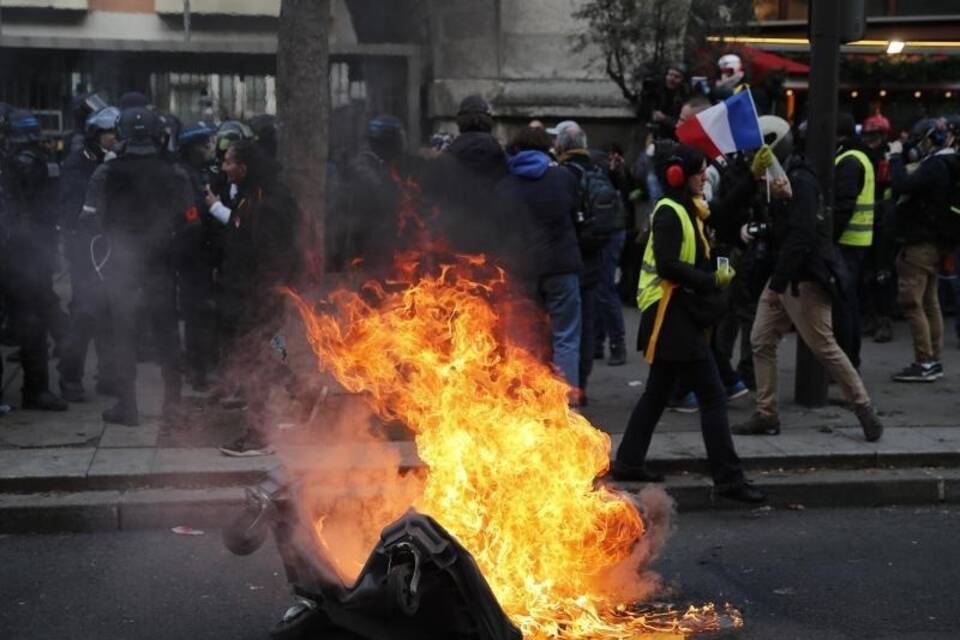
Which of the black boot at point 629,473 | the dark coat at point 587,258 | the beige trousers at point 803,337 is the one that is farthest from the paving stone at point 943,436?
the dark coat at point 587,258

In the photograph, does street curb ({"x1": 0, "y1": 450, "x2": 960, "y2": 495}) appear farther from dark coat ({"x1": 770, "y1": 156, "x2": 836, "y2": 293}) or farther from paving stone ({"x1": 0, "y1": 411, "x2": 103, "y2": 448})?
dark coat ({"x1": 770, "y1": 156, "x2": 836, "y2": 293})

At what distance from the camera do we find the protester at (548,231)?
8.16 m

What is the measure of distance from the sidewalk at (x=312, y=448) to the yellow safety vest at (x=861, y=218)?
3.96 feet

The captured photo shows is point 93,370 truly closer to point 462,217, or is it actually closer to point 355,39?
point 462,217

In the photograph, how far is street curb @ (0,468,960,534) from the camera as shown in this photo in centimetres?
653

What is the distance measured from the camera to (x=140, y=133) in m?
7.91

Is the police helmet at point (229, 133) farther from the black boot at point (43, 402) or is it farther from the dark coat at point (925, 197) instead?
the dark coat at point (925, 197)

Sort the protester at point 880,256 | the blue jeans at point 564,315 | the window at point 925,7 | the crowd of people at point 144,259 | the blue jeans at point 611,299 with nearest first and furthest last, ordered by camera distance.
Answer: the crowd of people at point 144,259
the blue jeans at point 564,315
the blue jeans at point 611,299
the protester at point 880,256
the window at point 925,7

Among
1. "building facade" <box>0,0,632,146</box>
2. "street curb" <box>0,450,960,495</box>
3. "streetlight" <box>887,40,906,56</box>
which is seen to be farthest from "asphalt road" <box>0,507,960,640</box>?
"streetlight" <box>887,40,906,56</box>

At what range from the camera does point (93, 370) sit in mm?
9984

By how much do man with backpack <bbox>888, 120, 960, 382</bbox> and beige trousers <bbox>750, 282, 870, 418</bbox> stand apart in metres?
2.18

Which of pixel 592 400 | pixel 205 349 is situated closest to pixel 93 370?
pixel 205 349

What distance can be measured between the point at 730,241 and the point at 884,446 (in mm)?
1724

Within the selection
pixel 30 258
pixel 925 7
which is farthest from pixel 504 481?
pixel 925 7
